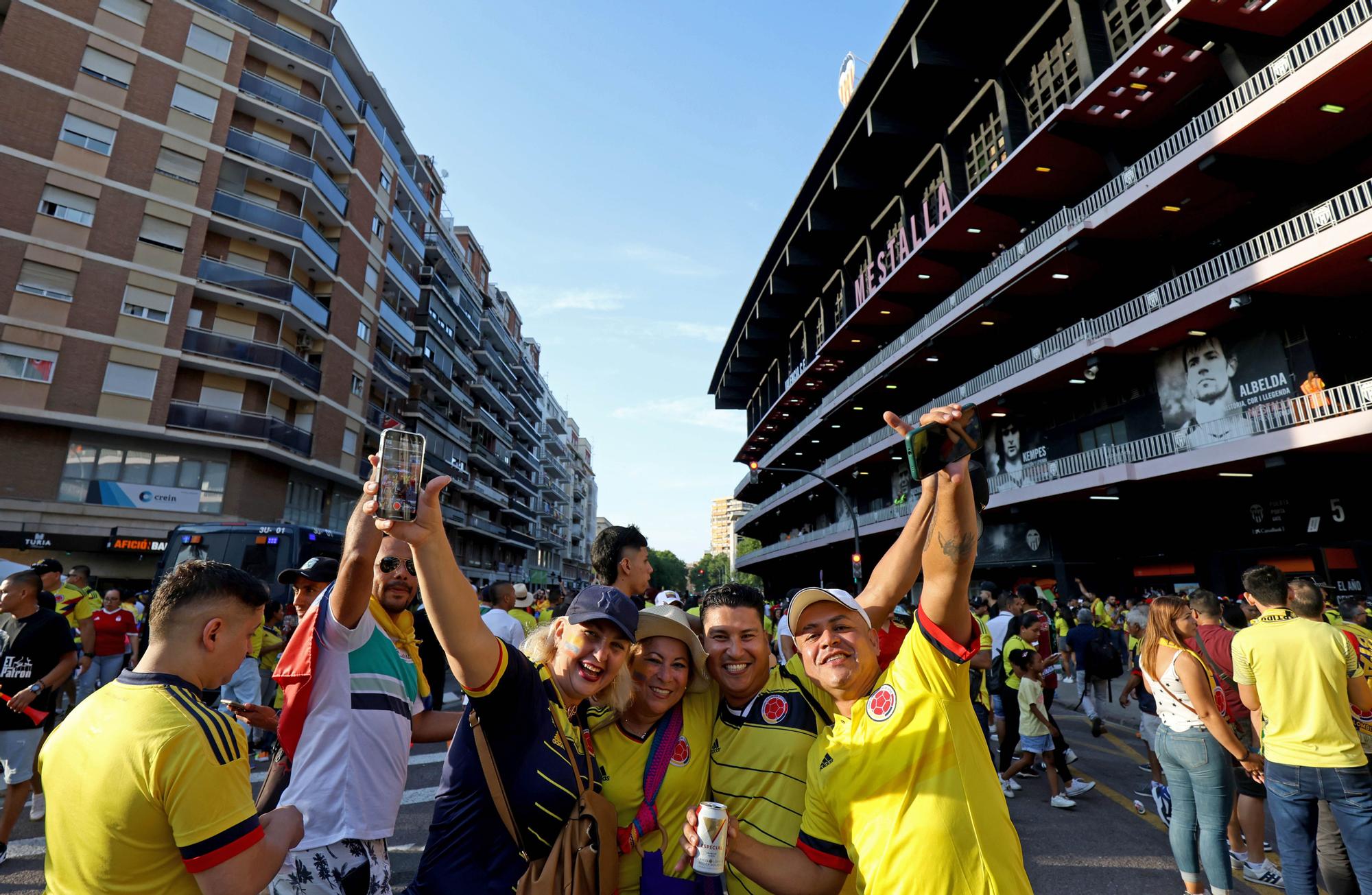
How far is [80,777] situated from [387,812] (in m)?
1.13

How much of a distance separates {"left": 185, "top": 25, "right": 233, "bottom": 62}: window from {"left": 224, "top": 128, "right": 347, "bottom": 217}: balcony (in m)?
2.93

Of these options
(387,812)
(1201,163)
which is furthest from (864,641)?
(1201,163)

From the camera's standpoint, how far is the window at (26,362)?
21016 millimetres

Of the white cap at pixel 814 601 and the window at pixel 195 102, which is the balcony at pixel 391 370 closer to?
the window at pixel 195 102

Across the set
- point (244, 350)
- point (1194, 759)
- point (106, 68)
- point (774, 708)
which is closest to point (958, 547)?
point (774, 708)

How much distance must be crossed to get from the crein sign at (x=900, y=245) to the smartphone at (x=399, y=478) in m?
26.1

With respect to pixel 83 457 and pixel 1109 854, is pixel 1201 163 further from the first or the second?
pixel 83 457

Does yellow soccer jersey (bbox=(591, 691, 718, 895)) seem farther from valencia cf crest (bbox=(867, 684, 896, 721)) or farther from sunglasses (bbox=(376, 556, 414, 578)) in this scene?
sunglasses (bbox=(376, 556, 414, 578))

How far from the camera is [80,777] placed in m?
1.80

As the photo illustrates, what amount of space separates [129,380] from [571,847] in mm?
28630

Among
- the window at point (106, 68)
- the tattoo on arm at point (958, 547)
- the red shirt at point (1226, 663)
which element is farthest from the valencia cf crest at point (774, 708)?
the window at point (106, 68)

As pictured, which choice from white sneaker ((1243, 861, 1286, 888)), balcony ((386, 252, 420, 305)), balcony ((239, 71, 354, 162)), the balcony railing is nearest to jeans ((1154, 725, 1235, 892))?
white sneaker ((1243, 861, 1286, 888))

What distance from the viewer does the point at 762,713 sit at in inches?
95.6

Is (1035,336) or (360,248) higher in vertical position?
(360,248)
